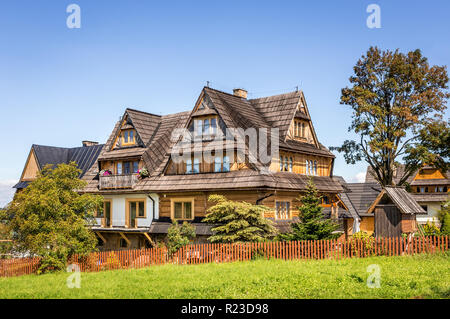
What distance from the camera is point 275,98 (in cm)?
3575

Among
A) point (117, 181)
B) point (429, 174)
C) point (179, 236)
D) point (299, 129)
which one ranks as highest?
point (299, 129)

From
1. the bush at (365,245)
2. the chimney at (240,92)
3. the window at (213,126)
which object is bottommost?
the bush at (365,245)

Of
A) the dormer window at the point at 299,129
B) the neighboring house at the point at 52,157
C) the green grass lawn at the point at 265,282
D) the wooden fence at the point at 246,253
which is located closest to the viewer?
the green grass lawn at the point at 265,282

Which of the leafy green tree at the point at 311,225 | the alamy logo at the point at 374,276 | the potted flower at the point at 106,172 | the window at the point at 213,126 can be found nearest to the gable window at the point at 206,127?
the window at the point at 213,126

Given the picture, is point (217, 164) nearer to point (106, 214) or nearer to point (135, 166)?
point (135, 166)

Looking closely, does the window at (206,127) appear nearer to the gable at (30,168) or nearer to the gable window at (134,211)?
the gable window at (134,211)

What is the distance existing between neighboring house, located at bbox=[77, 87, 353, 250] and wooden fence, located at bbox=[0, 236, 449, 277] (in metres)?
5.06

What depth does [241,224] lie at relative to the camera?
25438mm

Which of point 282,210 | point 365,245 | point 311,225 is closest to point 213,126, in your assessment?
point 282,210

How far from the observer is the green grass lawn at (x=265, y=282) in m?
15.1

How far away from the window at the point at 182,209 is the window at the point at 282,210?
5493 mm

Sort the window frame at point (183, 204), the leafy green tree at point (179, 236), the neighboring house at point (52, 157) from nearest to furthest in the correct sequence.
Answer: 1. the leafy green tree at point (179, 236)
2. the window frame at point (183, 204)
3. the neighboring house at point (52, 157)

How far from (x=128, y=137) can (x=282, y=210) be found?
44.9ft
